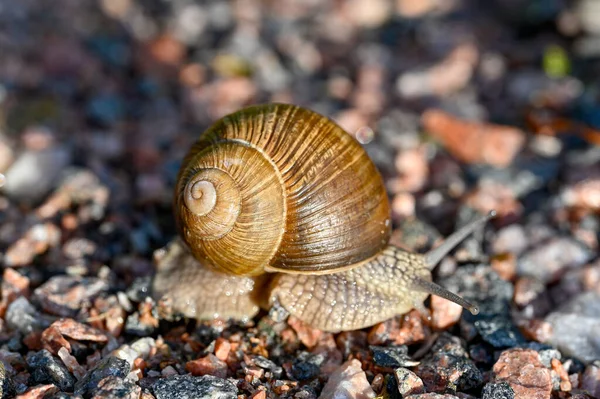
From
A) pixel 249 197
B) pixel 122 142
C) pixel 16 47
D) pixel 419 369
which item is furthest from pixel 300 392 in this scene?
pixel 16 47

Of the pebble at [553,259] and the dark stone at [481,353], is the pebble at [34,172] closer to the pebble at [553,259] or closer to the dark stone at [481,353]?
the dark stone at [481,353]

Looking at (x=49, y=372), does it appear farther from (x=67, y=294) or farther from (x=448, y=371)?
(x=448, y=371)

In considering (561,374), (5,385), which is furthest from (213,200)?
(561,374)

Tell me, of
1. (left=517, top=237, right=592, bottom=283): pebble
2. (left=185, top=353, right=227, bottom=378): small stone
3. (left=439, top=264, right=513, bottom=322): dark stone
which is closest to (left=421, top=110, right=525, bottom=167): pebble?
(left=517, top=237, right=592, bottom=283): pebble

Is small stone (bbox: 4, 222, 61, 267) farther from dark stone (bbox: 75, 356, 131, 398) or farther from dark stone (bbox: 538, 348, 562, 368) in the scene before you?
dark stone (bbox: 538, 348, 562, 368)

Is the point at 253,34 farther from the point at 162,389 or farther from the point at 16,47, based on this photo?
the point at 162,389

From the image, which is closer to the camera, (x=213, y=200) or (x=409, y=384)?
(x=409, y=384)

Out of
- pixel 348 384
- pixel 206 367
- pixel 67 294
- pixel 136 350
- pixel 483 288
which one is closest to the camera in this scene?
pixel 348 384
